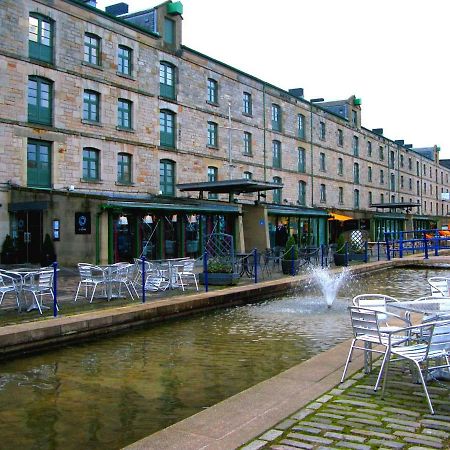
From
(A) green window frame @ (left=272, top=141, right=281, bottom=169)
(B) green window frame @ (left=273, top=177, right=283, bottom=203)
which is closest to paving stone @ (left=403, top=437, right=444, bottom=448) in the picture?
(B) green window frame @ (left=273, top=177, right=283, bottom=203)

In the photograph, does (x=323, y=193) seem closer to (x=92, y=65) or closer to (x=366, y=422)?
(x=92, y=65)

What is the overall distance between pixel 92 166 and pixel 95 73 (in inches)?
162

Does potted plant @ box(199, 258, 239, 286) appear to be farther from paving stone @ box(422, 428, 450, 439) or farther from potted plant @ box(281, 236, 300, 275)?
paving stone @ box(422, 428, 450, 439)

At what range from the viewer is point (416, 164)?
60.5m

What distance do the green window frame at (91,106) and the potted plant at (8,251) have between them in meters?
6.67

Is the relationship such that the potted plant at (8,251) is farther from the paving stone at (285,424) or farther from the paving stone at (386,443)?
the paving stone at (386,443)

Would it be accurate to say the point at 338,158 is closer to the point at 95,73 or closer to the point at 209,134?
the point at 209,134

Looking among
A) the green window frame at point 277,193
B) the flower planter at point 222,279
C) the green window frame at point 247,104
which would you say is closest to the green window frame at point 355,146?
the green window frame at point 277,193

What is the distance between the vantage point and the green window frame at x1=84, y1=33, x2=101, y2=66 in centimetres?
2344

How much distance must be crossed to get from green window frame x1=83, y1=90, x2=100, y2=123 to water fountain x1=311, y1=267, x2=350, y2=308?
38.8 ft

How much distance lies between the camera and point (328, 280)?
15.7 m

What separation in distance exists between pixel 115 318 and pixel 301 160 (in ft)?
100

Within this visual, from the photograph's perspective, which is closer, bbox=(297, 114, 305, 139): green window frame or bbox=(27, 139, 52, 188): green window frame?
bbox=(27, 139, 52, 188): green window frame

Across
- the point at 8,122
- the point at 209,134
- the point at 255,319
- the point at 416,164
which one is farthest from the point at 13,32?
the point at 416,164
